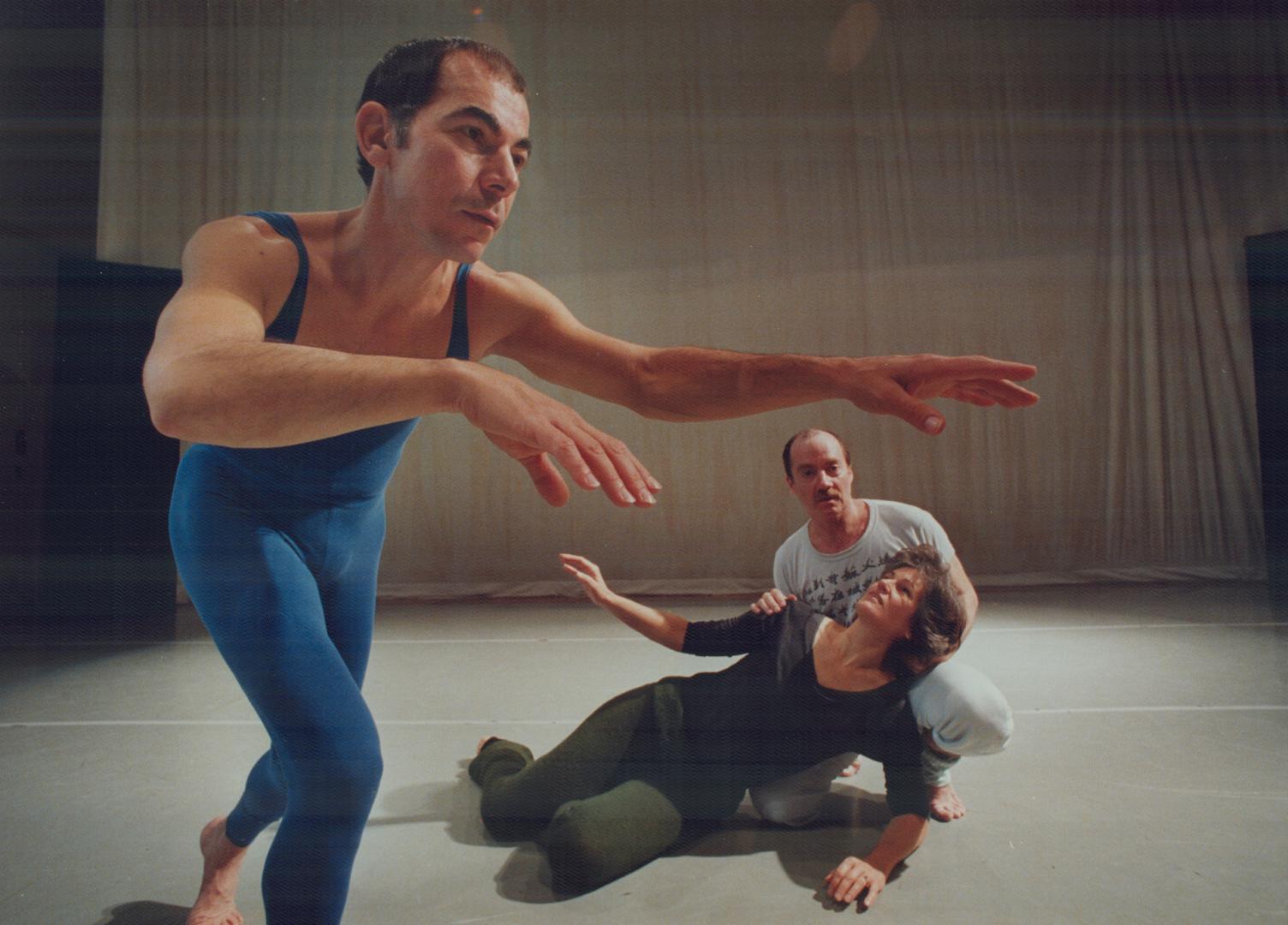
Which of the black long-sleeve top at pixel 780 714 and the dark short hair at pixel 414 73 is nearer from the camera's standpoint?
the dark short hair at pixel 414 73

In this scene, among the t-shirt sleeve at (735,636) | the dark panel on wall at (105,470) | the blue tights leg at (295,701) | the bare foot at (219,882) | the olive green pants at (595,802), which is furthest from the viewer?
the dark panel on wall at (105,470)

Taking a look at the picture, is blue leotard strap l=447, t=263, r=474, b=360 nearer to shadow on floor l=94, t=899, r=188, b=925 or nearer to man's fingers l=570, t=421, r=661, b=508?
man's fingers l=570, t=421, r=661, b=508

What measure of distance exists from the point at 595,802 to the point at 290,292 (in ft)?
2.94

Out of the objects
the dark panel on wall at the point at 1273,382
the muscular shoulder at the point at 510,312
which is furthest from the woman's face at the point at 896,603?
the dark panel on wall at the point at 1273,382

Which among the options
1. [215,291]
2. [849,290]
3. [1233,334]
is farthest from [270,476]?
[1233,334]

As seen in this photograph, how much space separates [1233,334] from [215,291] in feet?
16.4

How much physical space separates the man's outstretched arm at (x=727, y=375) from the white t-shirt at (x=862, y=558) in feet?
1.89

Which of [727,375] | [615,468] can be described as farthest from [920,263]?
[615,468]

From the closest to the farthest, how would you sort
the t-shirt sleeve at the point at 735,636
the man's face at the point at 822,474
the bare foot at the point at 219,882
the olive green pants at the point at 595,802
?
the bare foot at the point at 219,882, the olive green pants at the point at 595,802, the t-shirt sleeve at the point at 735,636, the man's face at the point at 822,474

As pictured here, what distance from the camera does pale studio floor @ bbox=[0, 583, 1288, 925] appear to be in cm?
123

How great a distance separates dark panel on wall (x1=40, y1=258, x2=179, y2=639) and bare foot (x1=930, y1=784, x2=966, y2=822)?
2953 millimetres

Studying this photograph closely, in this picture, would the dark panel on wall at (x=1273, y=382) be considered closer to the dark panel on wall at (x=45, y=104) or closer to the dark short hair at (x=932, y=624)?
the dark short hair at (x=932, y=624)

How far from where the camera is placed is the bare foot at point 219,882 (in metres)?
1.15

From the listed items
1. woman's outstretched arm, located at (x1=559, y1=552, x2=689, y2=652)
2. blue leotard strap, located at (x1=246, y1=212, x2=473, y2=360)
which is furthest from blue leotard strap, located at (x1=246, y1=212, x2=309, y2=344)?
woman's outstretched arm, located at (x1=559, y1=552, x2=689, y2=652)
